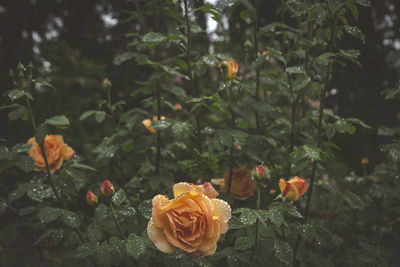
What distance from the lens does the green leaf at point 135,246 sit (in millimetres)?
745

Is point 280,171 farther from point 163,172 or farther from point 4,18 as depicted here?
point 4,18

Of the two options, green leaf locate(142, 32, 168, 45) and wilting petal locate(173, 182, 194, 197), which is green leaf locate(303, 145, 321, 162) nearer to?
wilting petal locate(173, 182, 194, 197)

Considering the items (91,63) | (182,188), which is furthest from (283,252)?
(91,63)

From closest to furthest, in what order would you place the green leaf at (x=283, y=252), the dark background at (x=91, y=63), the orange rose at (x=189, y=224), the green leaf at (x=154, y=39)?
the orange rose at (x=189, y=224) → the green leaf at (x=283, y=252) → the green leaf at (x=154, y=39) → the dark background at (x=91, y=63)

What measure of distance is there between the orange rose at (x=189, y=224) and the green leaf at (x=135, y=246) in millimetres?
68

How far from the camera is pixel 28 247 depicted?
2.70 meters

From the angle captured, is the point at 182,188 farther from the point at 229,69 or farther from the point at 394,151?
the point at 394,151

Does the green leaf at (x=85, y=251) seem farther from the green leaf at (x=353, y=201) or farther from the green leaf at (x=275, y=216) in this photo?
the green leaf at (x=353, y=201)

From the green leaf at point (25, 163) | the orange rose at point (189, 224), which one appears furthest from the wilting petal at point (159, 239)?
the green leaf at point (25, 163)

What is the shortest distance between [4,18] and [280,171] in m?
3.85

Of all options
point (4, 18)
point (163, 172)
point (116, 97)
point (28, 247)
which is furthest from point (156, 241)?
point (4, 18)

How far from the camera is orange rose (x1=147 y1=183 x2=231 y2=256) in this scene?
71 centimetres

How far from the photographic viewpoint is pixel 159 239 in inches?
28.4

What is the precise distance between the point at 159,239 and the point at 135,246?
0.09 meters
